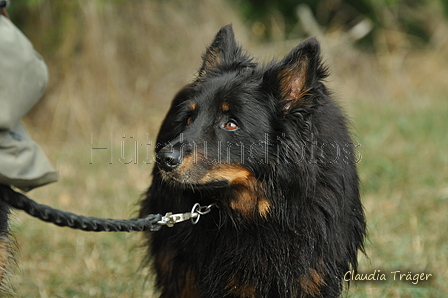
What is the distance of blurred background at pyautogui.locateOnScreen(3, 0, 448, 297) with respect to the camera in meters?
4.73

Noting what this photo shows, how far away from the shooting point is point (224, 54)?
11.4ft

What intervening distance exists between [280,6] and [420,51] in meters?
3.77

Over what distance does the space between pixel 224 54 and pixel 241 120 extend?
0.65 metres

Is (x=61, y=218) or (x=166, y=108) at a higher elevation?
(x=61, y=218)

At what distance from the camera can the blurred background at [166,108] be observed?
4.73 metres

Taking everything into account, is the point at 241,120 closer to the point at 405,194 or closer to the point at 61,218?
the point at 61,218

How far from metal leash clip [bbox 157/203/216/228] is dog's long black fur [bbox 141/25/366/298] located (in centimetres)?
7

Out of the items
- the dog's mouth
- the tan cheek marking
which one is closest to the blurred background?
the dog's mouth

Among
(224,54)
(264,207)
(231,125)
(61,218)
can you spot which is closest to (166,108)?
(224,54)

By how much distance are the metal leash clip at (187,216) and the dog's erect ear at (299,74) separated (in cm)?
79

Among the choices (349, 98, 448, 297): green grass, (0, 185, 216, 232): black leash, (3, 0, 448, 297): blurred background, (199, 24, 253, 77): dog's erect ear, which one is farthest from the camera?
(3, 0, 448, 297): blurred background

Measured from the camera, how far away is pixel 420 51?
1186 centimetres

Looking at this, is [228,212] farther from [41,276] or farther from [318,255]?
[41,276]

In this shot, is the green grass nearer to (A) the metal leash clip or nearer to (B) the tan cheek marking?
(B) the tan cheek marking
